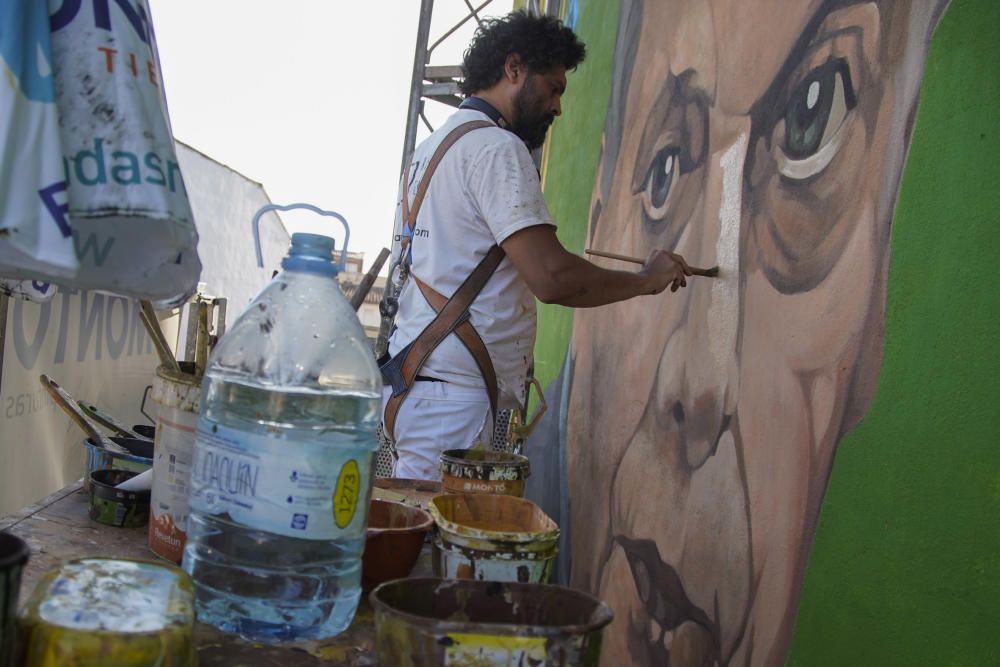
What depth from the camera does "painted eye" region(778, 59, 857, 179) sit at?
77.3 inches

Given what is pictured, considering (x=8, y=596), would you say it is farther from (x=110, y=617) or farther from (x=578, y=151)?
(x=578, y=151)

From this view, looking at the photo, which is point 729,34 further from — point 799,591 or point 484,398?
point 799,591

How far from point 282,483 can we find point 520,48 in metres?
2.00

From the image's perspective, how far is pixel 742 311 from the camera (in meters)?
2.35

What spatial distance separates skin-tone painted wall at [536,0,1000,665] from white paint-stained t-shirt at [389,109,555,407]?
578mm

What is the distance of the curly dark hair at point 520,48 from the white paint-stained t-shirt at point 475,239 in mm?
220

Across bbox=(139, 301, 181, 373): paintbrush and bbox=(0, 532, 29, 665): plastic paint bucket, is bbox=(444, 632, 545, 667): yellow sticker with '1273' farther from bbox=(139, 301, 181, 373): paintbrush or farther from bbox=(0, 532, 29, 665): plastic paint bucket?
bbox=(139, 301, 181, 373): paintbrush

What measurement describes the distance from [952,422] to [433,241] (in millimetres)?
1457

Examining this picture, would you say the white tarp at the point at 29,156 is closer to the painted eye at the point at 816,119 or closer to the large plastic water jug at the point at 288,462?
the large plastic water jug at the point at 288,462

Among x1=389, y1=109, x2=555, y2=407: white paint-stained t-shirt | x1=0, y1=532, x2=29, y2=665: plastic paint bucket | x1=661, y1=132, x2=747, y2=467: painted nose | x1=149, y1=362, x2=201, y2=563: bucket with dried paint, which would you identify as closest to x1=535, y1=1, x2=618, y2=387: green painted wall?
x1=661, y1=132, x2=747, y2=467: painted nose

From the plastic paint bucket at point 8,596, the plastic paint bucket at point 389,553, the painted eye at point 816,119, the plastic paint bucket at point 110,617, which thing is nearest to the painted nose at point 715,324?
the painted eye at point 816,119

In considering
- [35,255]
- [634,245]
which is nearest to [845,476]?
[35,255]

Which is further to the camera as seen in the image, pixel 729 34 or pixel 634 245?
pixel 634 245

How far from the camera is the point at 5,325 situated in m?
3.79
